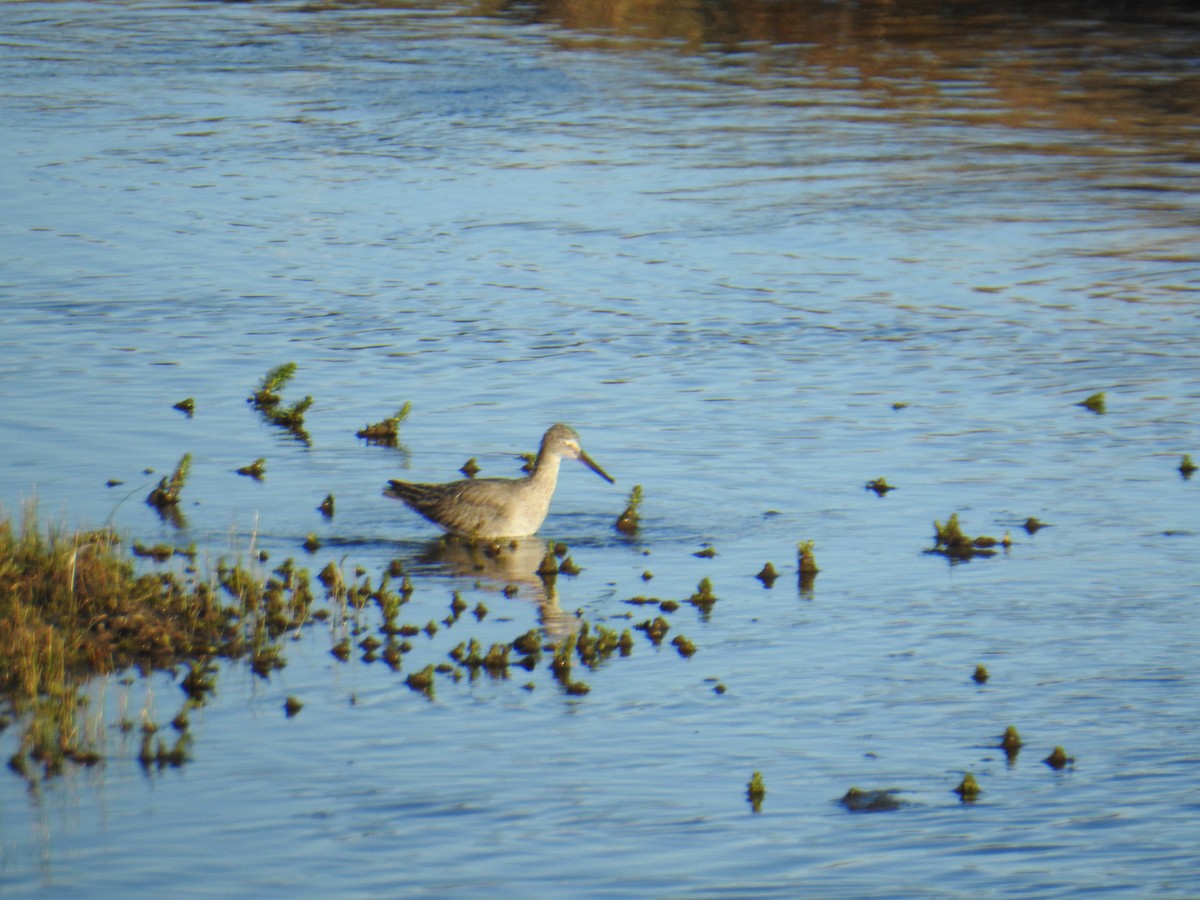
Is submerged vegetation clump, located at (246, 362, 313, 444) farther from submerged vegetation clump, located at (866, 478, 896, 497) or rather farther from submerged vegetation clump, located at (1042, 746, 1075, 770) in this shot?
submerged vegetation clump, located at (1042, 746, 1075, 770)

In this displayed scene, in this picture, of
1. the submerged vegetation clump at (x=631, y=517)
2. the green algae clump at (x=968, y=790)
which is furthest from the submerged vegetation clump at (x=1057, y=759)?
the submerged vegetation clump at (x=631, y=517)

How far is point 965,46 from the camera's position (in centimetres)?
4388

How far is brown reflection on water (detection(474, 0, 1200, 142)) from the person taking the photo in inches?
1448

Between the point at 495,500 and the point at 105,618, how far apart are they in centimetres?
346

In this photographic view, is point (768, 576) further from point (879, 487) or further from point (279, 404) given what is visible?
point (279, 404)

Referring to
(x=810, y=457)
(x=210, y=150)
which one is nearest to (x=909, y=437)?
(x=810, y=457)

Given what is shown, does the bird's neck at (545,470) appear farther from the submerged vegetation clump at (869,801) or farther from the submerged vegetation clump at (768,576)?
the submerged vegetation clump at (869,801)

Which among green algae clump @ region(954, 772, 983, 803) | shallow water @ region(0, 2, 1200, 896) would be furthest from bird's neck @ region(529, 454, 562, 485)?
green algae clump @ region(954, 772, 983, 803)

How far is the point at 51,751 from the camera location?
1078 cm

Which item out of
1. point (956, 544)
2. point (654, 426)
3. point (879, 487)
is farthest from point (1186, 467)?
point (654, 426)

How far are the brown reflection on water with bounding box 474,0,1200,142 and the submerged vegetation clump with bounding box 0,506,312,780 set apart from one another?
80.9 feet

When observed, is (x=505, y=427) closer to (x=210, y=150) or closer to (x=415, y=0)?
(x=210, y=150)

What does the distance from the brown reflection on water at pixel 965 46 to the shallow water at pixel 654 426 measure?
27 centimetres

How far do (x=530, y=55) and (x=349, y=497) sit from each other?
26.6 metres
